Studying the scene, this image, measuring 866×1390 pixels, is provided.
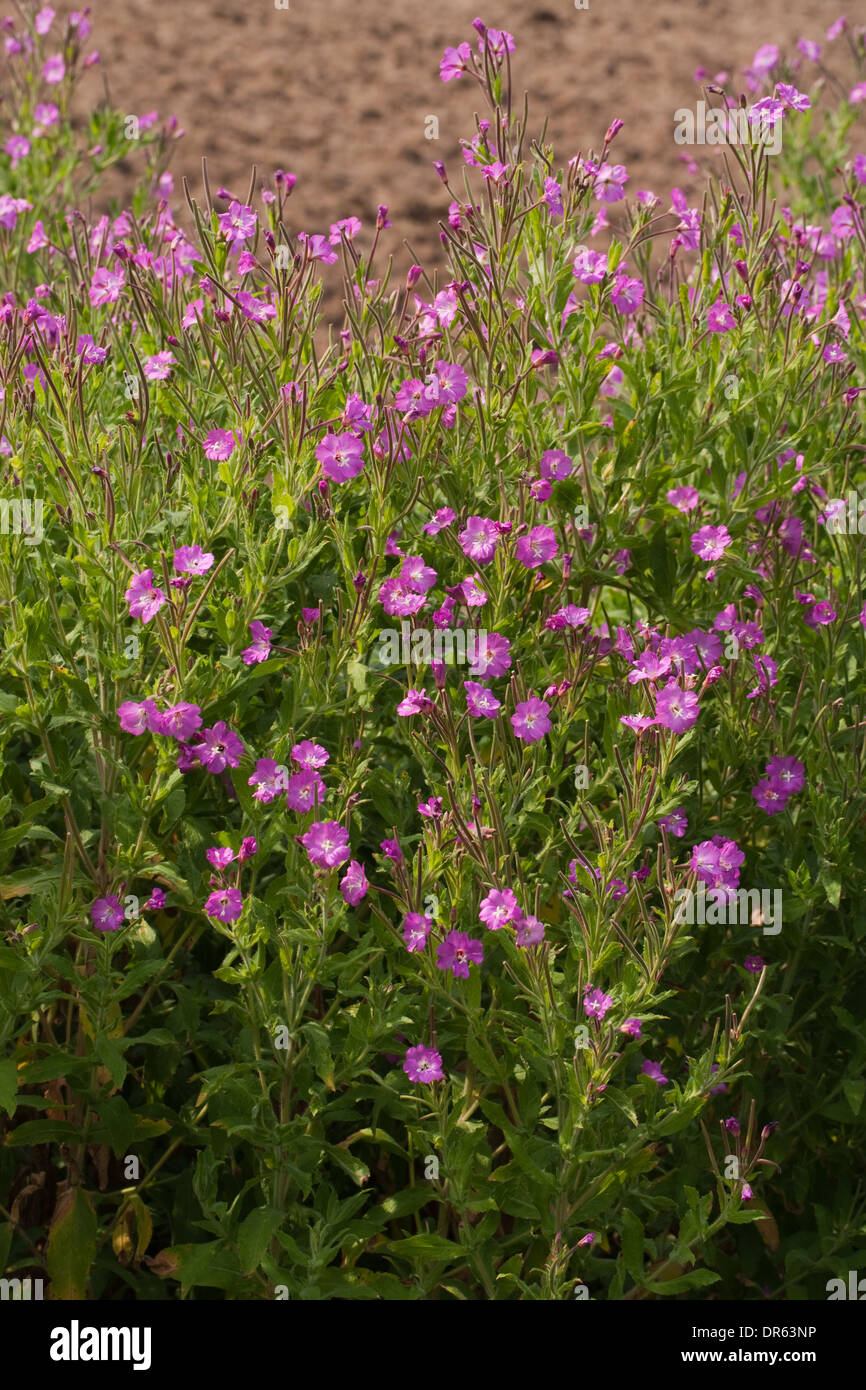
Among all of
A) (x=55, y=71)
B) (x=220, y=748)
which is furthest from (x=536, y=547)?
(x=55, y=71)

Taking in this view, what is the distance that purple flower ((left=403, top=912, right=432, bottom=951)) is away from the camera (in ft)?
8.87

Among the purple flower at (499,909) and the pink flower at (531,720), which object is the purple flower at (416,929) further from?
the pink flower at (531,720)

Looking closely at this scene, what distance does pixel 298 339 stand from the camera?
10.8 feet

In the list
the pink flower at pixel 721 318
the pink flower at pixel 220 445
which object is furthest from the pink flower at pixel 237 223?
the pink flower at pixel 721 318

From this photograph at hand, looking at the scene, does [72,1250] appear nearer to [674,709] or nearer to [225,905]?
[225,905]

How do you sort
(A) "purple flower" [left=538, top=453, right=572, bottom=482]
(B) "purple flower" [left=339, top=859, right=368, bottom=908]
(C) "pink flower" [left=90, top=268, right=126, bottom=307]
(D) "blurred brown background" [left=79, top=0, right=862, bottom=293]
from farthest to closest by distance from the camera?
(D) "blurred brown background" [left=79, top=0, right=862, bottom=293]
(C) "pink flower" [left=90, top=268, right=126, bottom=307]
(A) "purple flower" [left=538, top=453, right=572, bottom=482]
(B) "purple flower" [left=339, top=859, right=368, bottom=908]

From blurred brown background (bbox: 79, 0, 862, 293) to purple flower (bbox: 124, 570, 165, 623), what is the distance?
21.4ft

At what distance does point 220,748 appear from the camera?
285 centimetres

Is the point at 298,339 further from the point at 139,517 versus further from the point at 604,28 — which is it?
the point at 604,28

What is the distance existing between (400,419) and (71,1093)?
1513mm

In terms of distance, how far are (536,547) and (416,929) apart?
0.81 m

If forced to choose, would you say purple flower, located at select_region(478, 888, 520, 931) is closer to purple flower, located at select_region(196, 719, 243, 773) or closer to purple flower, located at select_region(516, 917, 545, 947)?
Answer: purple flower, located at select_region(516, 917, 545, 947)

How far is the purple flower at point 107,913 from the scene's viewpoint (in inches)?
112

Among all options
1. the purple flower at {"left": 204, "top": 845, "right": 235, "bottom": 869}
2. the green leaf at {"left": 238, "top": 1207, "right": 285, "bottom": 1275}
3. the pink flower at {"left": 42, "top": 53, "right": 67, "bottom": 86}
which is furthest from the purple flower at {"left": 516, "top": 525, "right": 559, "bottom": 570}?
the pink flower at {"left": 42, "top": 53, "right": 67, "bottom": 86}
